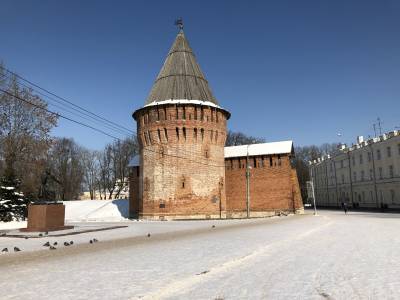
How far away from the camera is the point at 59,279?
6.53 m

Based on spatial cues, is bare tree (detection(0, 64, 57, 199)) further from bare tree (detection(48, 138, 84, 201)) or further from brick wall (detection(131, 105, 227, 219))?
bare tree (detection(48, 138, 84, 201))

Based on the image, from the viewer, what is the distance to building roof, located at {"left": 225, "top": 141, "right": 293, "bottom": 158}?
3409cm

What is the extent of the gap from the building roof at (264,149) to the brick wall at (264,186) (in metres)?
0.45

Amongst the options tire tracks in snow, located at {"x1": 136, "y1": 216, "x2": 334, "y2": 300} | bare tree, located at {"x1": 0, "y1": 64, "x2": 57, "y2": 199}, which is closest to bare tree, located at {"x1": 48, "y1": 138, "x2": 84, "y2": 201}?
bare tree, located at {"x1": 0, "y1": 64, "x2": 57, "y2": 199}

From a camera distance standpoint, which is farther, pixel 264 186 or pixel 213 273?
pixel 264 186

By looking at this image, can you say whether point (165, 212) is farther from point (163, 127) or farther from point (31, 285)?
point (31, 285)

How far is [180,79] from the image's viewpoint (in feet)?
112

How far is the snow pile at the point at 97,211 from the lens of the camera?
3674cm

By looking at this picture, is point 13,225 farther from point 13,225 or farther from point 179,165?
point 179,165

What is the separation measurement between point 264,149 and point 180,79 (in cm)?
991

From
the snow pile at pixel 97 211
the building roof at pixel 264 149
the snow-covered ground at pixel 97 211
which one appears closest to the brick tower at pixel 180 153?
the building roof at pixel 264 149

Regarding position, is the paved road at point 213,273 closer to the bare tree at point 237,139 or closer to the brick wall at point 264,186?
the brick wall at point 264,186

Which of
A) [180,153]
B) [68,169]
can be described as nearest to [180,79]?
[180,153]

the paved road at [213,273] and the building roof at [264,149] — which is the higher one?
the building roof at [264,149]
